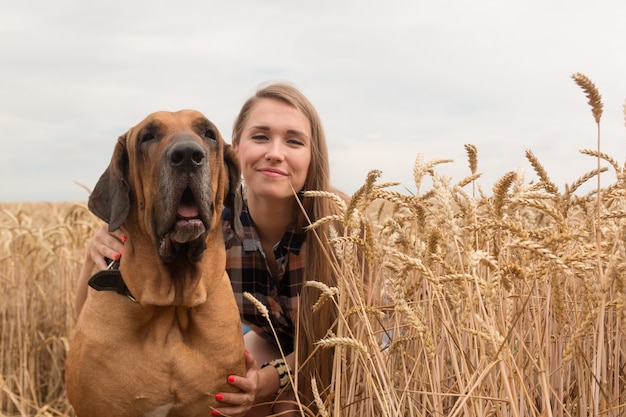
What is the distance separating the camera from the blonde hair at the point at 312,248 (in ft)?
10.2

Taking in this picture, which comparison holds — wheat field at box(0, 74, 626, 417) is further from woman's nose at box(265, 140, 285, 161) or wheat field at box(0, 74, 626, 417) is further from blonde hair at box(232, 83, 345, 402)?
woman's nose at box(265, 140, 285, 161)

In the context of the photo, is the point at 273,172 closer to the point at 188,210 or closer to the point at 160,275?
the point at 188,210

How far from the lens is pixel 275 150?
10.7 ft

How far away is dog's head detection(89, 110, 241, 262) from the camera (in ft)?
8.32

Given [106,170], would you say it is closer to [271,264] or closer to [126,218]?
[126,218]

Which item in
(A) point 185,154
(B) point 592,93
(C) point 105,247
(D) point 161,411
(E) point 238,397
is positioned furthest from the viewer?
(C) point 105,247

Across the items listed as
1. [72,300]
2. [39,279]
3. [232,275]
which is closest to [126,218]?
[232,275]

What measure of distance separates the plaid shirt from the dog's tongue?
951 millimetres

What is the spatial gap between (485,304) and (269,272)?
193cm

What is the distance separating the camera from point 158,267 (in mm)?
2725

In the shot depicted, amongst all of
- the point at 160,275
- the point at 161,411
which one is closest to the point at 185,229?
the point at 160,275

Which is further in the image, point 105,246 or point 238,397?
point 105,246

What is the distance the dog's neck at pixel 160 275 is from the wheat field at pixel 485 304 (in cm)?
69

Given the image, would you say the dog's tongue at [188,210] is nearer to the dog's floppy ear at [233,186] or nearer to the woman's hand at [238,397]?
the dog's floppy ear at [233,186]
